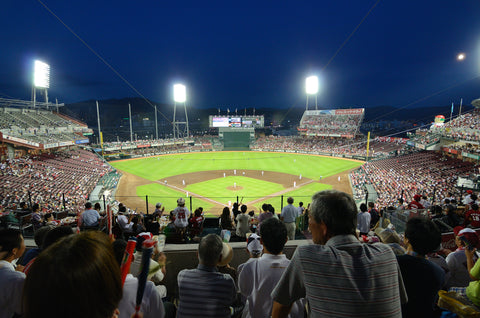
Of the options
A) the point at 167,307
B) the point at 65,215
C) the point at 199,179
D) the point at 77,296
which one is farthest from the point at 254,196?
the point at 77,296

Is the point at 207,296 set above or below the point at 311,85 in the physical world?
below

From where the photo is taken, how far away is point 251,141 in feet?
241

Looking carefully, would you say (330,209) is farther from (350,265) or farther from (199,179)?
(199,179)

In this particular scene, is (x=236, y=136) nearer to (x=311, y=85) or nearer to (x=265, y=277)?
(x=311, y=85)

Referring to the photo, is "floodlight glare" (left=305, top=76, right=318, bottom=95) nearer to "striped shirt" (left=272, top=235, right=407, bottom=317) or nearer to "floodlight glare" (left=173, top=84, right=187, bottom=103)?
"floodlight glare" (left=173, top=84, right=187, bottom=103)

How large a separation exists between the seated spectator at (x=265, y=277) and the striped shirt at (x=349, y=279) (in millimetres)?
913

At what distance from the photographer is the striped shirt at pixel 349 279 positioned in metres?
1.65

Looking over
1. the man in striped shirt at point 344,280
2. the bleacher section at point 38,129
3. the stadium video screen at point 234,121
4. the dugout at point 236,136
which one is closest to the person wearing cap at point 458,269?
the man in striped shirt at point 344,280

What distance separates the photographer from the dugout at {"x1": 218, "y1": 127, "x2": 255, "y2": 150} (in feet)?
239

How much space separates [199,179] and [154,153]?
96.1ft

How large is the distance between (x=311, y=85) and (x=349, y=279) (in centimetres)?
6978

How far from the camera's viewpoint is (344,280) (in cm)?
166

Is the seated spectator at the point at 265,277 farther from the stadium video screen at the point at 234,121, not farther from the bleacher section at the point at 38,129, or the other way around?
the stadium video screen at the point at 234,121

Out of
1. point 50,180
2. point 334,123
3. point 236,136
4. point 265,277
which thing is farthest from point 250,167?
point 265,277
